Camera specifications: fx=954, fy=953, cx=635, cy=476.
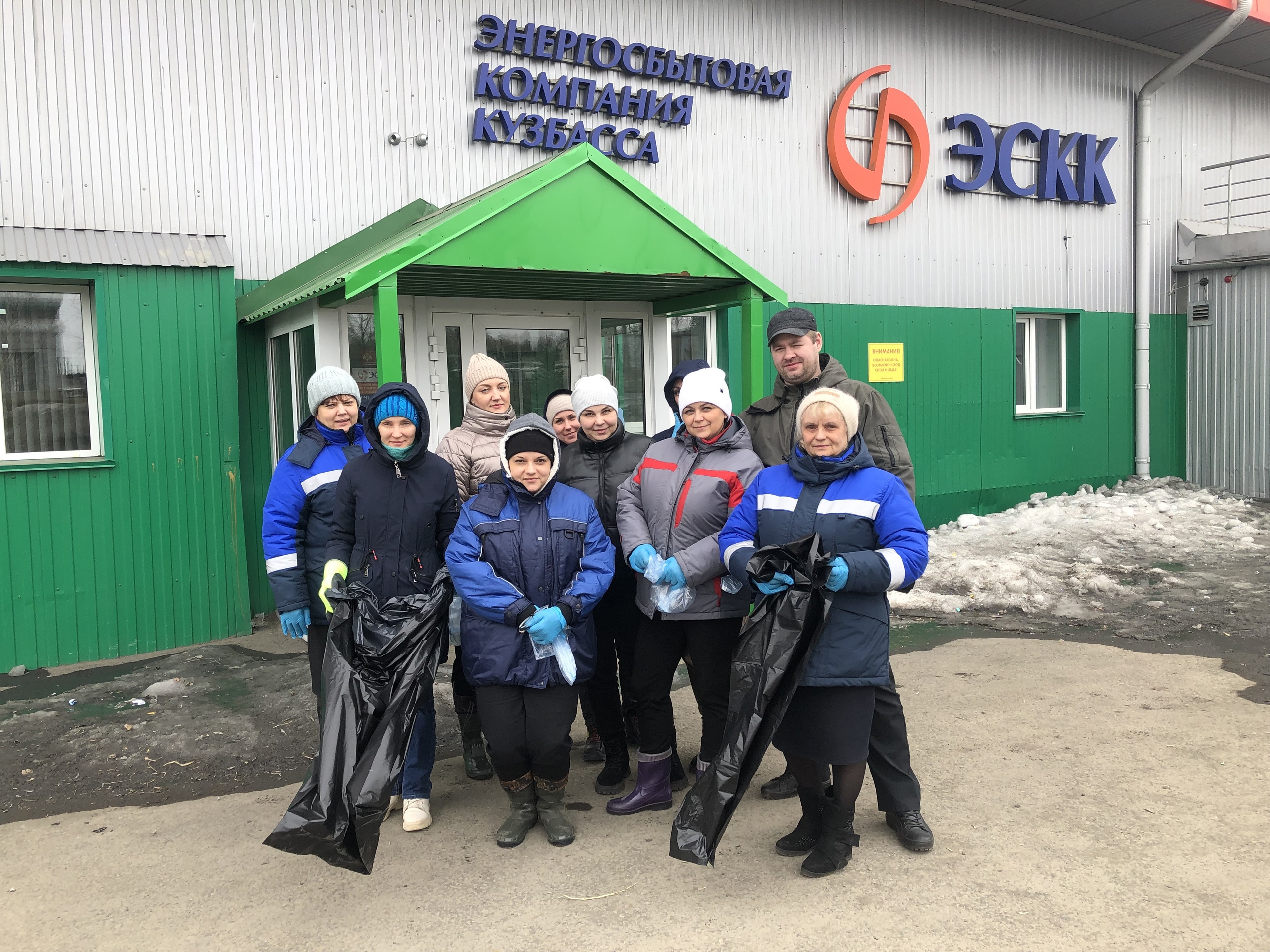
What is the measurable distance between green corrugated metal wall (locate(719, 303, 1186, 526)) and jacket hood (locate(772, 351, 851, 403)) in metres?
4.53

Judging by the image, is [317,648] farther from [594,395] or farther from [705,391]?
[705,391]

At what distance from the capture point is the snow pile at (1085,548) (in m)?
7.07

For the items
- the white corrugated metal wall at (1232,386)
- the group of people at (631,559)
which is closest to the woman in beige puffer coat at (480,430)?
the group of people at (631,559)

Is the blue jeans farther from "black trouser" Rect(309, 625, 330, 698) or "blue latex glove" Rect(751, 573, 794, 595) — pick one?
"blue latex glove" Rect(751, 573, 794, 595)

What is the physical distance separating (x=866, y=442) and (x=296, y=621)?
2.28 m

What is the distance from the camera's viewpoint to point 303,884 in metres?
3.21

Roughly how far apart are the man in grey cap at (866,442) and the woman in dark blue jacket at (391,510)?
1.36 m

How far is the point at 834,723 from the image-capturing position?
311 cm

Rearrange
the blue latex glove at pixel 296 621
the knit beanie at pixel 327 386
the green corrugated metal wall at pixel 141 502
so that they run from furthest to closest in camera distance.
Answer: the green corrugated metal wall at pixel 141 502, the knit beanie at pixel 327 386, the blue latex glove at pixel 296 621

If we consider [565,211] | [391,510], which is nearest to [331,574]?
[391,510]

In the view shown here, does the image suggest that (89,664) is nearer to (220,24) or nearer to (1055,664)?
(220,24)

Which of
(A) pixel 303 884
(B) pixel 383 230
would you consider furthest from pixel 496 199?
(A) pixel 303 884

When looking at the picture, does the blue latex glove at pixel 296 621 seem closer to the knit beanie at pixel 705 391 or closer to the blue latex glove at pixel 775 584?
the knit beanie at pixel 705 391

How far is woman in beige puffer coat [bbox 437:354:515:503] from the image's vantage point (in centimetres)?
414
